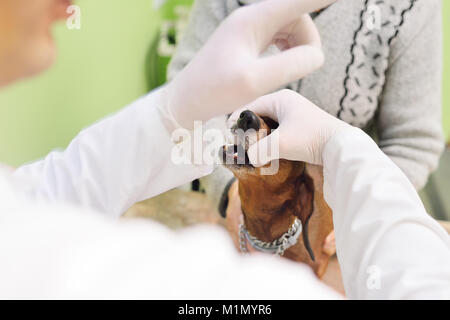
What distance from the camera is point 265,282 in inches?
9.4

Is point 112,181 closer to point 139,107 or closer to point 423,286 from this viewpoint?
point 139,107

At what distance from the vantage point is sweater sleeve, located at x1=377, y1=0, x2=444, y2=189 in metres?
0.48

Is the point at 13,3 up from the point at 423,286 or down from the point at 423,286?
up

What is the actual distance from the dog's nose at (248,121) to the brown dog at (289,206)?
2.4 inches

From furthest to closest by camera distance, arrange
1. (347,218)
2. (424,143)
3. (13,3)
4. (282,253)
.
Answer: (424,143)
(282,253)
(347,218)
(13,3)

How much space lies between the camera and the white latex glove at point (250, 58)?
308 mm

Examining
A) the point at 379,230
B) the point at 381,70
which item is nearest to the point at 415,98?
the point at 381,70

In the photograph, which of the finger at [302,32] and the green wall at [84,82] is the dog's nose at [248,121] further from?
the green wall at [84,82]

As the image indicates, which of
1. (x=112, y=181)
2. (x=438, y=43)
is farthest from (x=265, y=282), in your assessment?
(x=438, y=43)

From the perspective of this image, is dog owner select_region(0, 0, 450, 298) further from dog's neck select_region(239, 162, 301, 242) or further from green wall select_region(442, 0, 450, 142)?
green wall select_region(442, 0, 450, 142)

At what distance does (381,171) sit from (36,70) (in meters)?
0.31

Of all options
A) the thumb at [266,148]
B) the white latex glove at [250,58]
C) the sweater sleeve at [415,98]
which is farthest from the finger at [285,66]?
the sweater sleeve at [415,98]

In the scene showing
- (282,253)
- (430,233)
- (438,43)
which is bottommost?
(282,253)

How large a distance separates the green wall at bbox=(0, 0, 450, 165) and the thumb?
0.22 metres
